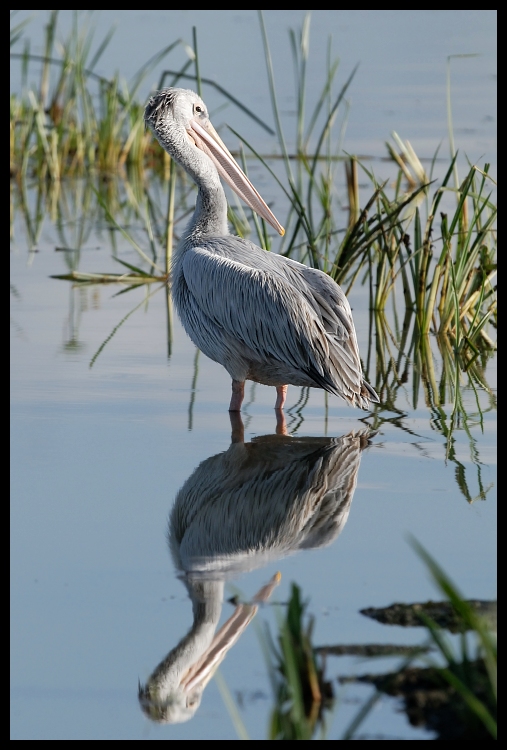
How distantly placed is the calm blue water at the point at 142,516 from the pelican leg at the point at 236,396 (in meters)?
0.08

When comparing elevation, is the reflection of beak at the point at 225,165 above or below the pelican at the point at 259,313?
above

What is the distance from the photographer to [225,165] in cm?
629

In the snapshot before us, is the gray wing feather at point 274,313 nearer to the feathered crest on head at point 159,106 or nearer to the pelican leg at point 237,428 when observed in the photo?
the pelican leg at point 237,428

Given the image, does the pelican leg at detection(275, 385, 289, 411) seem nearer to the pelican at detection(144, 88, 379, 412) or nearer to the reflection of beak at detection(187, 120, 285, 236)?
the pelican at detection(144, 88, 379, 412)

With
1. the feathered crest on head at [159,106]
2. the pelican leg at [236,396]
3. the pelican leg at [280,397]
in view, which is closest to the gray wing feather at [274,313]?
the pelican leg at [236,396]

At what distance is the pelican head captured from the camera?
6.07 m

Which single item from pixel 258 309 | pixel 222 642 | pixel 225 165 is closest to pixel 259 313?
pixel 258 309

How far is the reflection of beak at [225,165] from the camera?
20.4 ft

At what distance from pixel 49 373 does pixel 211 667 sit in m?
3.33

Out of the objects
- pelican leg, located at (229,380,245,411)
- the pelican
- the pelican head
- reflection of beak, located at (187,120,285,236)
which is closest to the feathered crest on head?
the pelican head

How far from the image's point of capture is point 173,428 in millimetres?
5363

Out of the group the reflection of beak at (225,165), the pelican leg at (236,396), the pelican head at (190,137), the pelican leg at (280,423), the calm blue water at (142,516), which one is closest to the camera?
the calm blue water at (142,516)
